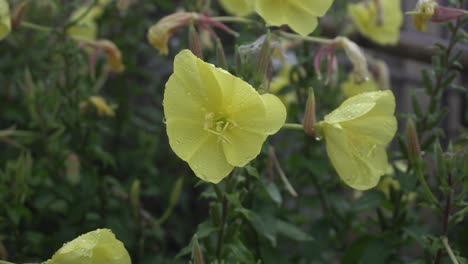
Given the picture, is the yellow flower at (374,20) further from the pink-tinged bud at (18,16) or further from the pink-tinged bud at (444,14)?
the pink-tinged bud at (18,16)

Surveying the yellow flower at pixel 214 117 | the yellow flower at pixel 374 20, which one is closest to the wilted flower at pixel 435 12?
the yellow flower at pixel 214 117

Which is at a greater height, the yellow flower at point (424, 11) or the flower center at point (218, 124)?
the yellow flower at point (424, 11)

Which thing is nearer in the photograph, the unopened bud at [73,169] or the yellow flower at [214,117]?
the yellow flower at [214,117]

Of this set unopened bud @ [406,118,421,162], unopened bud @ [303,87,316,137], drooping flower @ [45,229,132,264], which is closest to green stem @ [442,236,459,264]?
unopened bud @ [406,118,421,162]

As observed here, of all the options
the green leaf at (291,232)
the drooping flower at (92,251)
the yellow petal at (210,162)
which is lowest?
the green leaf at (291,232)

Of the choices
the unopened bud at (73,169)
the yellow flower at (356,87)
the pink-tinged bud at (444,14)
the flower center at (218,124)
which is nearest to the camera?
the flower center at (218,124)

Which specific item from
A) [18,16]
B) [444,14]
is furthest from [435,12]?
[18,16]

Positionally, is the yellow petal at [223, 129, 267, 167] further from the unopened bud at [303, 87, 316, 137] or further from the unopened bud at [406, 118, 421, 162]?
the unopened bud at [406, 118, 421, 162]
